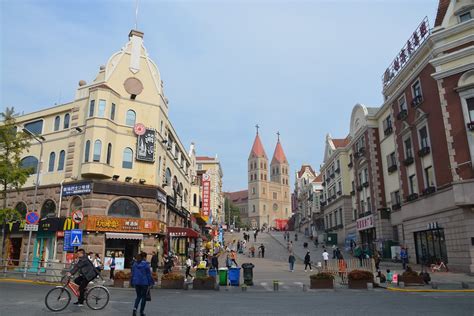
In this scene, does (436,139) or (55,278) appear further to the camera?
(436,139)

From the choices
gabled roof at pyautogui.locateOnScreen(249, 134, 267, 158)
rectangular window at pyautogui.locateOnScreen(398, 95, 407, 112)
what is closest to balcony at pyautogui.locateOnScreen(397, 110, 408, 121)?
rectangular window at pyautogui.locateOnScreen(398, 95, 407, 112)

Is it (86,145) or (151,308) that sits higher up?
(86,145)

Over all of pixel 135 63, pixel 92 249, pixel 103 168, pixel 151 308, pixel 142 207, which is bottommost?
pixel 151 308

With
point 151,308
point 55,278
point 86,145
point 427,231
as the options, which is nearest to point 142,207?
point 86,145

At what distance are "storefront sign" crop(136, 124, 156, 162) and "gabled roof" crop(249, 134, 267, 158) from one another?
4786 inches

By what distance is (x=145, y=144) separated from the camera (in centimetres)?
2977

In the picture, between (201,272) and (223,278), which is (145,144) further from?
(223,278)

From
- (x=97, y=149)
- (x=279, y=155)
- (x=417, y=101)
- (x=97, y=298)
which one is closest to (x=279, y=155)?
(x=279, y=155)

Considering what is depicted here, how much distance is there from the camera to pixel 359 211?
139 feet

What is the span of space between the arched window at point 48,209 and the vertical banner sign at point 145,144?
7433mm

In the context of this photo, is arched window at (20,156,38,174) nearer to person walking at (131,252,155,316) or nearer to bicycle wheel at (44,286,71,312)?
bicycle wheel at (44,286,71,312)

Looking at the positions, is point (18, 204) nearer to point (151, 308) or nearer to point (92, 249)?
point (92, 249)

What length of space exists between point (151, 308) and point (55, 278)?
11.1 meters

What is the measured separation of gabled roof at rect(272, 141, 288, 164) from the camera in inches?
6168
